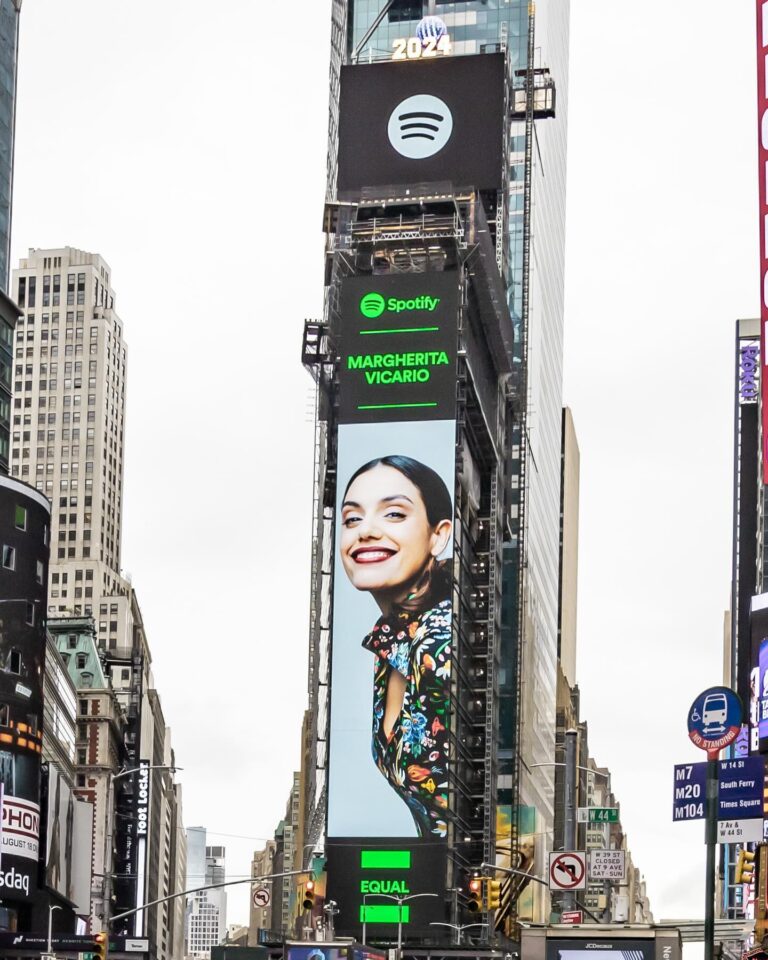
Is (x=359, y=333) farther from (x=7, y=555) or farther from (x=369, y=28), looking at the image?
(x=369, y=28)

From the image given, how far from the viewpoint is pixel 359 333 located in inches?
6048

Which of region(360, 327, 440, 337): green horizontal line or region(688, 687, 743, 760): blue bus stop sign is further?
region(360, 327, 440, 337): green horizontal line

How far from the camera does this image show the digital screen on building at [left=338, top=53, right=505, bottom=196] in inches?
6757

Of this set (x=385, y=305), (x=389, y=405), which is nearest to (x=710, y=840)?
(x=389, y=405)

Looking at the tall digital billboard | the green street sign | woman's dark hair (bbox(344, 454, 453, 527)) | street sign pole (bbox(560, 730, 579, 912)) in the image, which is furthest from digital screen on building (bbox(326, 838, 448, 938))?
the green street sign

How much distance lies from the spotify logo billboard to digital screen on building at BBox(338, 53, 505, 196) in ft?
64.2

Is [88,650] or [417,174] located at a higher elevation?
[417,174]

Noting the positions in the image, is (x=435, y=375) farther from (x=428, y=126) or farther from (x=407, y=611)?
(x=428, y=126)

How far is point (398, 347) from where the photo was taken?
152625 mm

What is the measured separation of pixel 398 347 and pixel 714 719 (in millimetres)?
122243

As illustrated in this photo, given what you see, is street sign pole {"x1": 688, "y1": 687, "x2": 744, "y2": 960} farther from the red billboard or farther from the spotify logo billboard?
the spotify logo billboard

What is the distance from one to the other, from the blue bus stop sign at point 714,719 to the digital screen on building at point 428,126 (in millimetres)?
142269

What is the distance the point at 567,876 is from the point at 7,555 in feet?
235

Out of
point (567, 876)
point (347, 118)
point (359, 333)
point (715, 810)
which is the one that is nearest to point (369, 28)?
point (347, 118)
